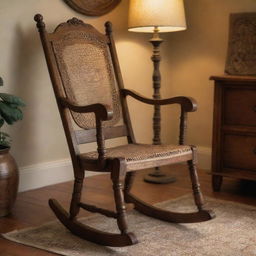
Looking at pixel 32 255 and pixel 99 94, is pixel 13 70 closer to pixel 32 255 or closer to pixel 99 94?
pixel 99 94

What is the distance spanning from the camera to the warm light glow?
332 centimetres

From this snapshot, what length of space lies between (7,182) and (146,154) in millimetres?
799

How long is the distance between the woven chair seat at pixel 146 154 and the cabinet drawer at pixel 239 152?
72 centimetres

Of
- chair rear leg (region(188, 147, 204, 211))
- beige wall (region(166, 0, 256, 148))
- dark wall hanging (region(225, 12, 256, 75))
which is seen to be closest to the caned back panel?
chair rear leg (region(188, 147, 204, 211))

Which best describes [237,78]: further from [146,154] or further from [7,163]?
[7,163]

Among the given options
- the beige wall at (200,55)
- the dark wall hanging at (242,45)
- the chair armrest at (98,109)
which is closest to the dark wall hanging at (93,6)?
the beige wall at (200,55)

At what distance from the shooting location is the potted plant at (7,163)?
281 centimetres

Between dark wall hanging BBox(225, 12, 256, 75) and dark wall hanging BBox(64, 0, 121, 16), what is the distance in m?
0.81

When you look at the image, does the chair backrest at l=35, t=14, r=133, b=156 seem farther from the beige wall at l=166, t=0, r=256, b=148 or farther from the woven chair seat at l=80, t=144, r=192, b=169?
the beige wall at l=166, t=0, r=256, b=148

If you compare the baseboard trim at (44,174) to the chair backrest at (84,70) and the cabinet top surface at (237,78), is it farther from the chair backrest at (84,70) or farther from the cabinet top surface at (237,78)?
the cabinet top surface at (237,78)

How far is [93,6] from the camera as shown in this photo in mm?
3566

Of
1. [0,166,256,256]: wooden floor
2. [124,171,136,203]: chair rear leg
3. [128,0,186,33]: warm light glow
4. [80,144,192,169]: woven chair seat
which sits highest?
[128,0,186,33]: warm light glow

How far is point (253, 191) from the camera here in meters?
3.39

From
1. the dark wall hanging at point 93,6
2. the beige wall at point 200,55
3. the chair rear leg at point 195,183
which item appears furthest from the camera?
the beige wall at point 200,55
